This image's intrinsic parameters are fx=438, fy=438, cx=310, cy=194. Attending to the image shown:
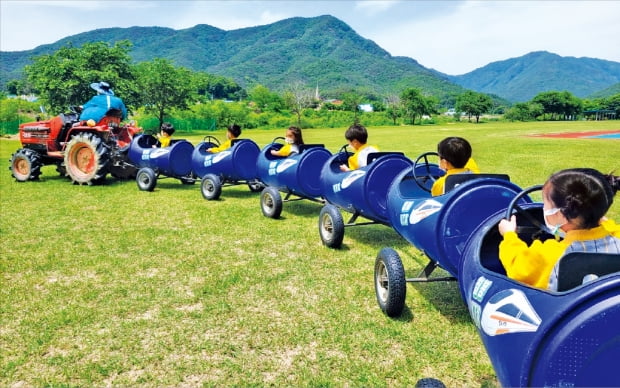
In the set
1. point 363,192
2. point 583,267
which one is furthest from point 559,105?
point 583,267

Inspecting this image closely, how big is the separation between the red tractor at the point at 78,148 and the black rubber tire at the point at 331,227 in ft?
23.2

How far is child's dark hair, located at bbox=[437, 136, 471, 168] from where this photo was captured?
14.9ft

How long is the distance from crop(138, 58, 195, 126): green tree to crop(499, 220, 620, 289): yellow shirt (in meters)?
52.0

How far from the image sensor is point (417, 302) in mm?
4695

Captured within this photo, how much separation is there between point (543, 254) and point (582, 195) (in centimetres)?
39

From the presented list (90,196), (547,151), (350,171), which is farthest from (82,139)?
(547,151)

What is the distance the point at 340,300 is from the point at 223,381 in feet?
5.69

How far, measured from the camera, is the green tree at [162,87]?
49.9 m

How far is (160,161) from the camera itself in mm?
10719

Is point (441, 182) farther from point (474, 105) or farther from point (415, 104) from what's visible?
point (474, 105)

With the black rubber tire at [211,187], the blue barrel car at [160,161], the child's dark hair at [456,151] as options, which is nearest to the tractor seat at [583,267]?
the child's dark hair at [456,151]

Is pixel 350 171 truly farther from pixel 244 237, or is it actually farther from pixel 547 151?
pixel 547 151

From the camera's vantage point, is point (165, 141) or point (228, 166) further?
point (165, 141)

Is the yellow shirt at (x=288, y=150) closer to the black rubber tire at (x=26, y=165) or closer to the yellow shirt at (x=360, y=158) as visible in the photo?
the yellow shirt at (x=360, y=158)
